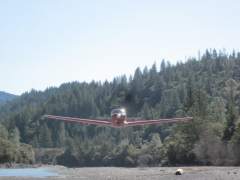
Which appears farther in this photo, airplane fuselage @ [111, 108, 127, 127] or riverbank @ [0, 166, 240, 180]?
airplane fuselage @ [111, 108, 127, 127]

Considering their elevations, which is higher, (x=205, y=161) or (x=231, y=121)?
(x=231, y=121)

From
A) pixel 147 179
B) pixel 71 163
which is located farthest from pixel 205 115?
pixel 71 163

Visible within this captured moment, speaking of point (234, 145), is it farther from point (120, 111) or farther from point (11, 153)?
point (11, 153)

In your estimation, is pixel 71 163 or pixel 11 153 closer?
pixel 11 153

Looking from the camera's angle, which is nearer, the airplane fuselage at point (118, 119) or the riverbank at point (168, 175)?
the riverbank at point (168, 175)

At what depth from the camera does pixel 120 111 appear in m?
58.2

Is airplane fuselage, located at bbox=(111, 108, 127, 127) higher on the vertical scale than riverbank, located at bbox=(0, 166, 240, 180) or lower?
higher

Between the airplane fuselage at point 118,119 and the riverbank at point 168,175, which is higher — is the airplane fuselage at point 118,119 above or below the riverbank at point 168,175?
above

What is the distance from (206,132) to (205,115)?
909 cm

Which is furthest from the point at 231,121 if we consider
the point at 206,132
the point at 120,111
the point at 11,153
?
the point at 11,153

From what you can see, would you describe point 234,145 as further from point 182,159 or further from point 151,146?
point 151,146

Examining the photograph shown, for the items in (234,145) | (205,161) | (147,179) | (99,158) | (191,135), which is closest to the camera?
(147,179)

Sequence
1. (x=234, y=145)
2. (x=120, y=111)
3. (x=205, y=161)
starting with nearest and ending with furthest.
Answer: (x=120, y=111) < (x=234, y=145) < (x=205, y=161)

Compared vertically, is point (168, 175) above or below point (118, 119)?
below
